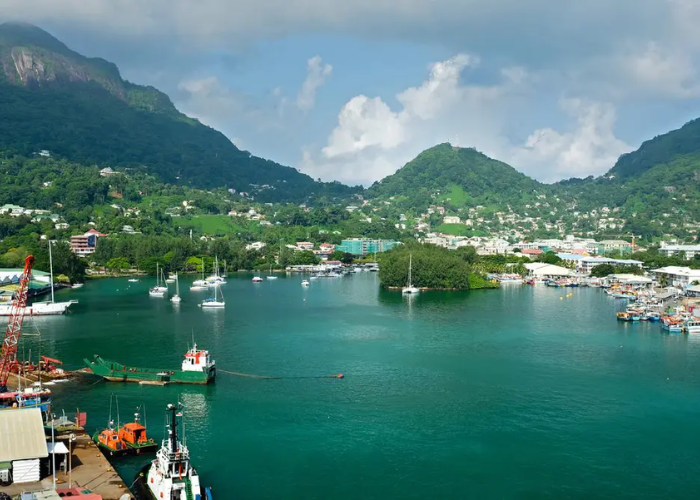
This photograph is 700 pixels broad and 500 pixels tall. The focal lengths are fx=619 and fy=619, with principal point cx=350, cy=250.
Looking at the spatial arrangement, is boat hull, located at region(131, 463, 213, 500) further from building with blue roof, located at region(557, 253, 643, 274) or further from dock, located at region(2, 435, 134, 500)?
building with blue roof, located at region(557, 253, 643, 274)

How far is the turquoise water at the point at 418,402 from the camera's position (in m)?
19.2

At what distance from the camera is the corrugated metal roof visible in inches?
639

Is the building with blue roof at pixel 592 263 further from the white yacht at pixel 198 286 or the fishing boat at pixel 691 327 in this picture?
the white yacht at pixel 198 286

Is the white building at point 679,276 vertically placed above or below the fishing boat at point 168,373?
above

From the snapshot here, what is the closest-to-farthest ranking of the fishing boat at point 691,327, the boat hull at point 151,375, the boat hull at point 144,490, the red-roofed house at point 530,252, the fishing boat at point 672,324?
1. the boat hull at point 144,490
2. the boat hull at point 151,375
3. the fishing boat at point 691,327
4. the fishing boat at point 672,324
5. the red-roofed house at point 530,252

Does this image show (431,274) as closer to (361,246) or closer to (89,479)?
(89,479)

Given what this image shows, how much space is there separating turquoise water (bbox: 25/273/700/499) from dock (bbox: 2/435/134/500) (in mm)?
1085

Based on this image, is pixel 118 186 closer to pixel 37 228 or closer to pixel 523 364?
pixel 37 228

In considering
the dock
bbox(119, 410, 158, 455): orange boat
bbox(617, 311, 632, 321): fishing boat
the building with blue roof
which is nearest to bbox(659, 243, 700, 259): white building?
the building with blue roof

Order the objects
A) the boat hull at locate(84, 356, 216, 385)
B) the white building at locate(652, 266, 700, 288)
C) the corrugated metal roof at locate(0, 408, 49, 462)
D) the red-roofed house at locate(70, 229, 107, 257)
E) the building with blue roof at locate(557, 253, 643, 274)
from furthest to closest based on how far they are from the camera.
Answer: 1. the red-roofed house at locate(70, 229, 107, 257)
2. the building with blue roof at locate(557, 253, 643, 274)
3. the white building at locate(652, 266, 700, 288)
4. the boat hull at locate(84, 356, 216, 385)
5. the corrugated metal roof at locate(0, 408, 49, 462)

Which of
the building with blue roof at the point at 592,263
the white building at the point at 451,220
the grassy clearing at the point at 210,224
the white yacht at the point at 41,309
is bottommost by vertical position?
the white yacht at the point at 41,309

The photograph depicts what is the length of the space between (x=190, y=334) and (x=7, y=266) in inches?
1534

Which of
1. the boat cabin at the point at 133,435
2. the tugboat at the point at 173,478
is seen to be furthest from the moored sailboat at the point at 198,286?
the tugboat at the point at 173,478

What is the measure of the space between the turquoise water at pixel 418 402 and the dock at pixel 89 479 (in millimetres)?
1085
